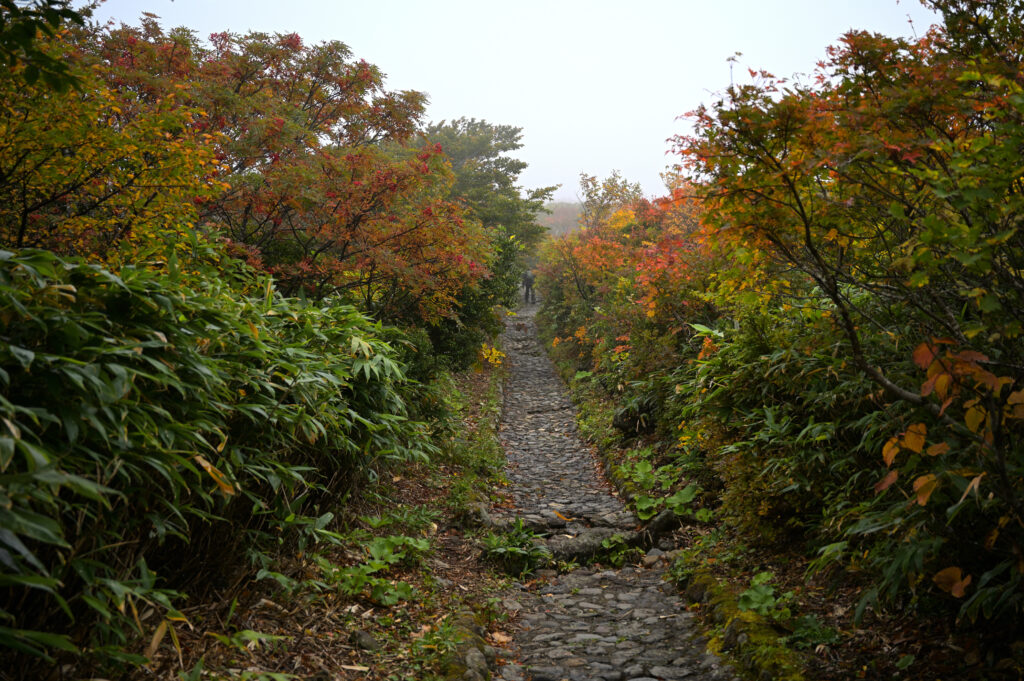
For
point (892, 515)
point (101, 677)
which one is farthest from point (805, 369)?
point (101, 677)

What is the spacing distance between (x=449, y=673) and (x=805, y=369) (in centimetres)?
322

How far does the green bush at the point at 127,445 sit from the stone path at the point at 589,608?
Answer: 1834 millimetres

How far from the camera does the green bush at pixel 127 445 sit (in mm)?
1965

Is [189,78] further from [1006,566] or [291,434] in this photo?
[1006,566]

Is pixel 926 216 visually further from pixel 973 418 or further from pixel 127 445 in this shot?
pixel 127 445

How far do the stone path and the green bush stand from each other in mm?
1834

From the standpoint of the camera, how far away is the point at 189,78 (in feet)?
25.0

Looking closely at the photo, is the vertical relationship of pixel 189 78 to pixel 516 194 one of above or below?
below

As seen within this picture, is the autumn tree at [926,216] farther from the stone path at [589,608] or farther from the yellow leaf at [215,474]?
the yellow leaf at [215,474]

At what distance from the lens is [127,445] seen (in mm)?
2201

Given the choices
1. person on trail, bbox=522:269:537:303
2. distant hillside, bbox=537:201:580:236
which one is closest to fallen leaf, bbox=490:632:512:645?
person on trail, bbox=522:269:537:303

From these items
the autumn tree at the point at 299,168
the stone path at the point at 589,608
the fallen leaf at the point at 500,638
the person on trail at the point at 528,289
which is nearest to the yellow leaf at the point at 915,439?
the stone path at the point at 589,608

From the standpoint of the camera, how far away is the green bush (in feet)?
6.45

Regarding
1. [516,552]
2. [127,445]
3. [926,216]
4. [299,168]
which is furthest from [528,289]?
[127,445]
